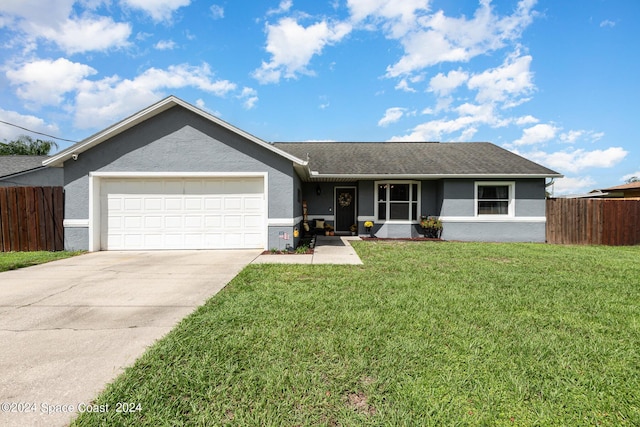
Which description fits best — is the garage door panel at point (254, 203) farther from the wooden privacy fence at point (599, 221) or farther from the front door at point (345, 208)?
the wooden privacy fence at point (599, 221)

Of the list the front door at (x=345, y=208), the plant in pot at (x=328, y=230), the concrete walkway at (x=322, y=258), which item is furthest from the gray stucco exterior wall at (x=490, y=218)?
the concrete walkway at (x=322, y=258)

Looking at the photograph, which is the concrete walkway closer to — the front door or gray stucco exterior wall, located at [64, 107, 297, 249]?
gray stucco exterior wall, located at [64, 107, 297, 249]

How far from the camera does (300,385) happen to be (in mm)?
2348

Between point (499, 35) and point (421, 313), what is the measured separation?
10.7 m

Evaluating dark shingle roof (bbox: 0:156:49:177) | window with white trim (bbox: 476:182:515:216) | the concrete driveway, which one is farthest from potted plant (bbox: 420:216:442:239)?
dark shingle roof (bbox: 0:156:49:177)

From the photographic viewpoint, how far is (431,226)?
11.9 meters

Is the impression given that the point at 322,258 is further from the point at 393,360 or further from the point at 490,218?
the point at 490,218

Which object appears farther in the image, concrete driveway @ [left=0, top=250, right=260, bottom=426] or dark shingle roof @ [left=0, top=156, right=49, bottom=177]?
dark shingle roof @ [left=0, top=156, right=49, bottom=177]

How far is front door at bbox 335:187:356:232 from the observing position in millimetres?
13766

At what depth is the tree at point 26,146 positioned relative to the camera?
37550 millimetres

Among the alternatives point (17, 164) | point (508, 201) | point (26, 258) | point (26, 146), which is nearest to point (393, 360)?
point (26, 258)

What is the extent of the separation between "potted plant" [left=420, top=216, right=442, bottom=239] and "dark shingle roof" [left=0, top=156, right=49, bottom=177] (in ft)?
66.9

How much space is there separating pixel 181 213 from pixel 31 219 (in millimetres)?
4543

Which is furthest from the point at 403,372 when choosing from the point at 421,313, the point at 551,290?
the point at 551,290
